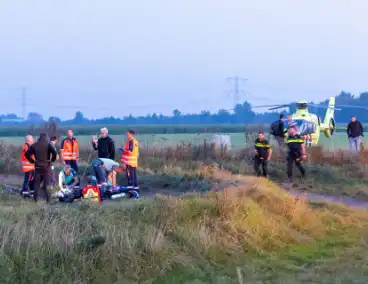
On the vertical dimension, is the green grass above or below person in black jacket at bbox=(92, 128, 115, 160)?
below

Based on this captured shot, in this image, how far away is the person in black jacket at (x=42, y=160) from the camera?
13633mm

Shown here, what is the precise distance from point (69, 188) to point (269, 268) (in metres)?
6.00

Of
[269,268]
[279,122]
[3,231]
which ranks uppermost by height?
[279,122]

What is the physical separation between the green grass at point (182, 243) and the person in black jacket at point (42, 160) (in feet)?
11.9

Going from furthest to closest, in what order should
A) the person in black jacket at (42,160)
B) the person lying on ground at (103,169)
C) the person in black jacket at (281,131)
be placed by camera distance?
the person in black jacket at (281,131), the person lying on ground at (103,169), the person in black jacket at (42,160)

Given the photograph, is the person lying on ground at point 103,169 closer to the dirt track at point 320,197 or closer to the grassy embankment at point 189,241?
the dirt track at point 320,197

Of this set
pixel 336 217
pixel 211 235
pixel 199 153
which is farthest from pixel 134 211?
pixel 199 153

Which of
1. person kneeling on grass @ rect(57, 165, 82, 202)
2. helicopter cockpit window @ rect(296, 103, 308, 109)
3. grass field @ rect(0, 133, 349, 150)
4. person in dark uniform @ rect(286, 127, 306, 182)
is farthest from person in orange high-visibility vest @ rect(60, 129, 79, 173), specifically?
helicopter cockpit window @ rect(296, 103, 308, 109)

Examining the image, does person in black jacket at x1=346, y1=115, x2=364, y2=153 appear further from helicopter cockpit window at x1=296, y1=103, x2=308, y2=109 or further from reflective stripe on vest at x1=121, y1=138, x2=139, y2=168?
reflective stripe on vest at x1=121, y1=138, x2=139, y2=168

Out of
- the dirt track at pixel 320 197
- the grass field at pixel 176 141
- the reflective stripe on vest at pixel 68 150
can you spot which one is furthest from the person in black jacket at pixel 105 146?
the grass field at pixel 176 141

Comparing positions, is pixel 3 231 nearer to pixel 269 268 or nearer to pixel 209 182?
pixel 269 268

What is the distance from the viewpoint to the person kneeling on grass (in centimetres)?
1305

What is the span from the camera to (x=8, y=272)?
24.6 ft

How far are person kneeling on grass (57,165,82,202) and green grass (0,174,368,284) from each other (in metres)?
2.71
